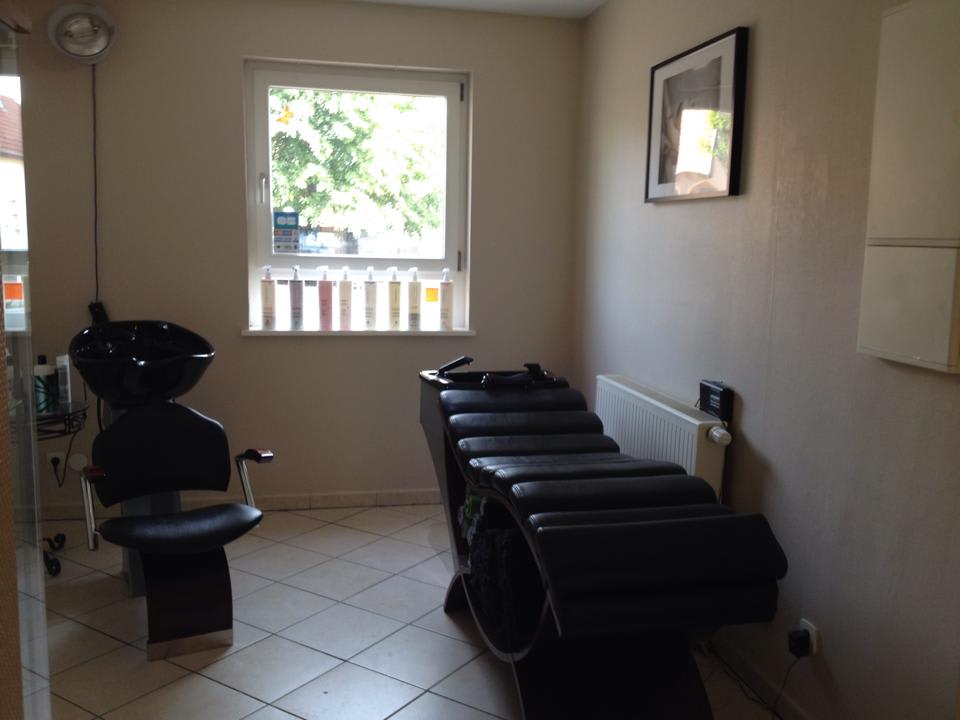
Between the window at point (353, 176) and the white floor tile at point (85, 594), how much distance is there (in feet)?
4.17

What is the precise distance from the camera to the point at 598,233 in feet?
12.2

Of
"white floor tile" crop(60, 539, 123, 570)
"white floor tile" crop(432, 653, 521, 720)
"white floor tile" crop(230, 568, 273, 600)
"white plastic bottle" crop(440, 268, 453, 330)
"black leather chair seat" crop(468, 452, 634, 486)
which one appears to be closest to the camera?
"black leather chair seat" crop(468, 452, 634, 486)

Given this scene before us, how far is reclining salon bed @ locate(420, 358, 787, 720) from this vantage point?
1.77m

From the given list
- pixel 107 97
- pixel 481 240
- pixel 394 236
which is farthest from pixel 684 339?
pixel 107 97

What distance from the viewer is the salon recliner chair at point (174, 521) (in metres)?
2.63

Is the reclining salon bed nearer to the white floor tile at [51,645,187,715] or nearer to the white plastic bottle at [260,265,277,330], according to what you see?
the white floor tile at [51,645,187,715]

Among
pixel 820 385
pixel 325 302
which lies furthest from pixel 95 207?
pixel 820 385

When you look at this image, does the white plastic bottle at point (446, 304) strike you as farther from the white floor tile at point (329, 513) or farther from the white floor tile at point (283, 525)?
the white floor tile at point (283, 525)

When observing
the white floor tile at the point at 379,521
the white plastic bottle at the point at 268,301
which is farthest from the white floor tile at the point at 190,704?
the white plastic bottle at the point at 268,301

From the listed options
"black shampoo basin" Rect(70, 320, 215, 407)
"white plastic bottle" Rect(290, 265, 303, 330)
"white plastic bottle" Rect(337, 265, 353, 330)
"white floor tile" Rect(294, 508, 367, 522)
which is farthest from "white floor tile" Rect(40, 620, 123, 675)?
"white plastic bottle" Rect(337, 265, 353, 330)

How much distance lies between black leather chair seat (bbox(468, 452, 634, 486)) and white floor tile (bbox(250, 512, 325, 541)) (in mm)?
1570

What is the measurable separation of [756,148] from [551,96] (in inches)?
66.6

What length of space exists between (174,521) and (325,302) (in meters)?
1.41

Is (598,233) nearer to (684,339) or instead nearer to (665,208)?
(665,208)
